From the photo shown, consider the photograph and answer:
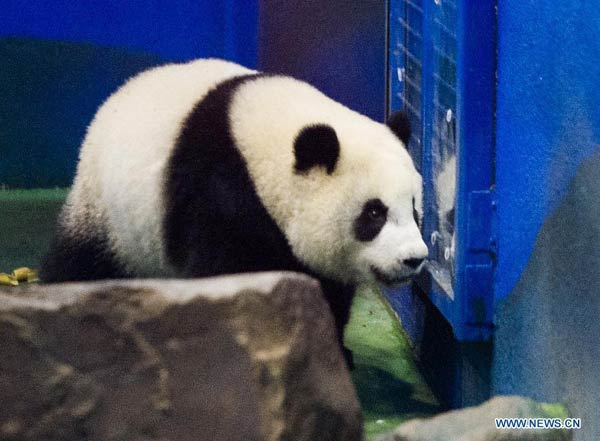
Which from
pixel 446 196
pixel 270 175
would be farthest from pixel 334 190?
pixel 446 196

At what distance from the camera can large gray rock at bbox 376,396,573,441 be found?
3207mm

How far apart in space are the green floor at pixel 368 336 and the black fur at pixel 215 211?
873mm

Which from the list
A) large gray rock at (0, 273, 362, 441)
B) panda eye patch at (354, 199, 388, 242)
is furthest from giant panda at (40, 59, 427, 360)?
large gray rock at (0, 273, 362, 441)

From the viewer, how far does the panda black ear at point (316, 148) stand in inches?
156

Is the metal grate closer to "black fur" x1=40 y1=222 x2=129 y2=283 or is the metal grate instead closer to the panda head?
the panda head

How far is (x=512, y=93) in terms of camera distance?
4059mm

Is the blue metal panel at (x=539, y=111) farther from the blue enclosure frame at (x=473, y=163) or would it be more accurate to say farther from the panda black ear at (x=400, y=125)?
the panda black ear at (x=400, y=125)

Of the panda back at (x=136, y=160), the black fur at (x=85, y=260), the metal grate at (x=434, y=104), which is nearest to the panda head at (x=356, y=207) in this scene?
the metal grate at (x=434, y=104)

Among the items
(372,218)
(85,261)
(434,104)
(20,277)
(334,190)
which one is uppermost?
(434,104)

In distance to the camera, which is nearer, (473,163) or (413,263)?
(413,263)

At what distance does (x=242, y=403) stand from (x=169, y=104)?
2.20 meters

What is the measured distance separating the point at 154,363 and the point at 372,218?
5.82 ft

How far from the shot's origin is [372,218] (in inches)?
162

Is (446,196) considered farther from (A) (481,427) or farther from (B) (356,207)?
(A) (481,427)
